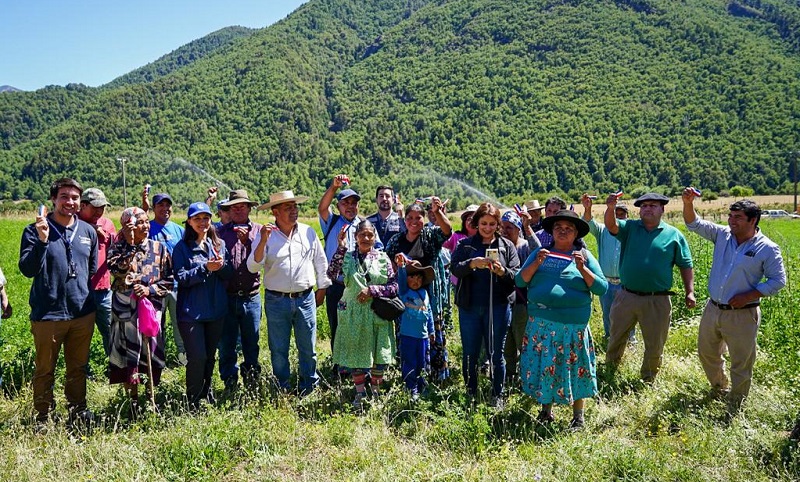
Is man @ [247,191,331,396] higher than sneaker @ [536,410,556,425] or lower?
higher

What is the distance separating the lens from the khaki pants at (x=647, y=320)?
233 inches

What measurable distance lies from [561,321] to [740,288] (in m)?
1.78

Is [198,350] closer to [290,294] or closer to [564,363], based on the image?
[290,294]

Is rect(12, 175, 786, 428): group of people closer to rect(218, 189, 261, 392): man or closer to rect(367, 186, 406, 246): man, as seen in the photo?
rect(218, 189, 261, 392): man

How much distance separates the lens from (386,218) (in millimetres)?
6758

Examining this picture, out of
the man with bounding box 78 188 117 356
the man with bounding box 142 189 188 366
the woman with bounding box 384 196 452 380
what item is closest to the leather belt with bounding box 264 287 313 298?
the woman with bounding box 384 196 452 380

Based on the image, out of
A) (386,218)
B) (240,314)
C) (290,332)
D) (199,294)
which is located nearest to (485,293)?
(386,218)

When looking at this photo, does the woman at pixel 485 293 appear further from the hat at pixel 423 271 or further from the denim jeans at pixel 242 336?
the denim jeans at pixel 242 336

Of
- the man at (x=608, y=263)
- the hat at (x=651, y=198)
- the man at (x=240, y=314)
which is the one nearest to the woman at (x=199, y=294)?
the man at (x=240, y=314)

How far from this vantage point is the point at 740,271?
5.01m

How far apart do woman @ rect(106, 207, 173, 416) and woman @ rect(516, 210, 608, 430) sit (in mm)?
3688

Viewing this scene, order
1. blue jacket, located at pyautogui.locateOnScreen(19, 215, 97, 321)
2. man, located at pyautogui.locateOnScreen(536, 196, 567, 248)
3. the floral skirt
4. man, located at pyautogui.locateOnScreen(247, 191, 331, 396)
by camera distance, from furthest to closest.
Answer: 1. man, located at pyautogui.locateOnScreen(536, 196, 567, 248)
2. man, located at pyautogui.locateOnScreen(247, 191, 331, 396)
3. the floral skirt
4. blue jacket, located at pyautogui.locateOnScreen(19, 215, 97, 321)

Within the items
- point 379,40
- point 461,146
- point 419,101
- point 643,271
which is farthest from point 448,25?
point 643,271

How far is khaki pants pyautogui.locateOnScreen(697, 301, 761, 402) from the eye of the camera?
5.04m
